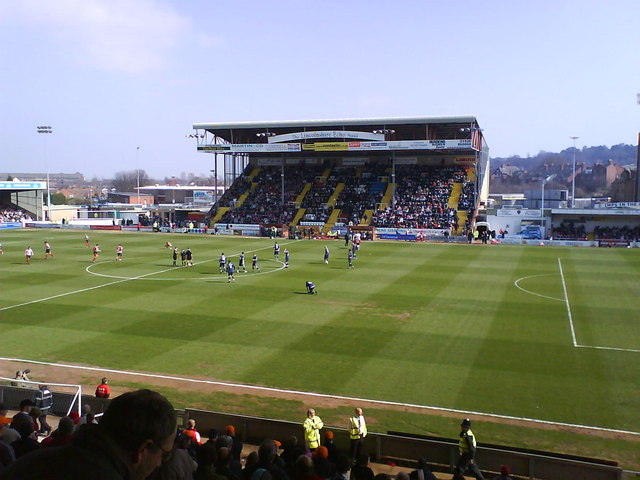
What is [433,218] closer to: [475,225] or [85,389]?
[475,225]

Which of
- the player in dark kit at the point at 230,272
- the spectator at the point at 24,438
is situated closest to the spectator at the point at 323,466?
the spectator at the point at 24,438

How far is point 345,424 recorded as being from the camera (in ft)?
53.8

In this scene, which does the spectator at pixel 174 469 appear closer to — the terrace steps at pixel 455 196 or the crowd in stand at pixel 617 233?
the crowd in stand at pixel 617 233

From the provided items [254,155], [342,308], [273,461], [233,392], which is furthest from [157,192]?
[273,461]

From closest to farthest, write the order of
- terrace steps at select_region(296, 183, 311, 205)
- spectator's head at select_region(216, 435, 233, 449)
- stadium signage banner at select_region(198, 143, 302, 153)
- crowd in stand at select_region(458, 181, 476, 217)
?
spectator's head at select_region(216, 435, 233, 449) → crowd in stand at select_region(458, 181, 476, 217) → stadium signage banner at select_region(198, 143, 302, 153) → terrace steps at select_region(296, 183, 311, 205)

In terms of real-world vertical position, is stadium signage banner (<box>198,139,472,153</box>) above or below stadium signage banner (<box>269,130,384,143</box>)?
below

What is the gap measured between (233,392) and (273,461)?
1077 centimetres

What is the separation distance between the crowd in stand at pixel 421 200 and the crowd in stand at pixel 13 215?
5220cm

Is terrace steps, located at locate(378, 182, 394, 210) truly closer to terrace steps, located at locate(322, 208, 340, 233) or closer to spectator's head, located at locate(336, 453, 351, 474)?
terrace steps, located at locate(322, 208, 340, 233)

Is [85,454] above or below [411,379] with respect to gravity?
above

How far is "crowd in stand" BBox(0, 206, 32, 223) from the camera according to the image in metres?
84.7

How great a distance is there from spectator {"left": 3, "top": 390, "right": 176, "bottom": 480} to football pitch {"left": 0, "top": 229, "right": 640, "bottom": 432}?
16.1 metres

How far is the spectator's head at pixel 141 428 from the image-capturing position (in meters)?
2.57

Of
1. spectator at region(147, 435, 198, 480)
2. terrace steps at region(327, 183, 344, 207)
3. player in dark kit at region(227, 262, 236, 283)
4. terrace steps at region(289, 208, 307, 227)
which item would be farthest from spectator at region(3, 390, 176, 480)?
terrace steps at region(327, 183, 344, 207)
